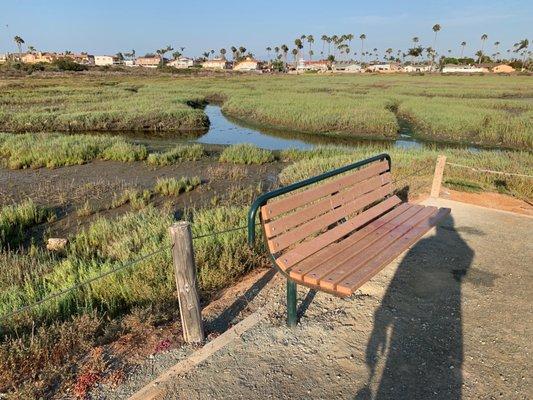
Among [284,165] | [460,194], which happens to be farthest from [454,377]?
[284,165]

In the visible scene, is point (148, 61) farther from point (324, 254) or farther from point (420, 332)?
point (420, 332)

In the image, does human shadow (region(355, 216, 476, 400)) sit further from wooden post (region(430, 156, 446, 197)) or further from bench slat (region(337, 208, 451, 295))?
wooden post (region(430, 156, 446, 197))

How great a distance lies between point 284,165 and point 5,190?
8.23 meters

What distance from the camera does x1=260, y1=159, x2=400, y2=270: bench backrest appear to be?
3.34 meters

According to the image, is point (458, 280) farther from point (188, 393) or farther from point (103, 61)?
point (103, 61)

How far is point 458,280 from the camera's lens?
174 inches

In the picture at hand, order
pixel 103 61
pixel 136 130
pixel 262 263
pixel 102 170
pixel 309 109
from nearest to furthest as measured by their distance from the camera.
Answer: pixel 262 263 < pixel 102 170 < pixel 136 130 < pixel 309 109 < pixel 103 61

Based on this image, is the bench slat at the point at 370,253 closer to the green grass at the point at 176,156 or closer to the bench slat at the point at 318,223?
the bench slat at the point at 318,223

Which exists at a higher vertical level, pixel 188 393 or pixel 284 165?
pixel 188 393

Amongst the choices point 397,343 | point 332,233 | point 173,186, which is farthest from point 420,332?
point 173,186

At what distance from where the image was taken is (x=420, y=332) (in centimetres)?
353

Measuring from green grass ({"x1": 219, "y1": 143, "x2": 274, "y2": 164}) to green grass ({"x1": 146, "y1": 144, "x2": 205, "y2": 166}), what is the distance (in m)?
1.13

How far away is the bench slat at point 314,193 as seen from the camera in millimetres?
3299

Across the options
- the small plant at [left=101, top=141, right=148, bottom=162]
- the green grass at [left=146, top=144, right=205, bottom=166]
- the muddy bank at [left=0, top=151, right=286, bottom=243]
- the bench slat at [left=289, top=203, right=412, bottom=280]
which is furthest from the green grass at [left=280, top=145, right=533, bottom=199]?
the small plant at [left=101, top=141, right=148, bottom=162]
